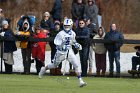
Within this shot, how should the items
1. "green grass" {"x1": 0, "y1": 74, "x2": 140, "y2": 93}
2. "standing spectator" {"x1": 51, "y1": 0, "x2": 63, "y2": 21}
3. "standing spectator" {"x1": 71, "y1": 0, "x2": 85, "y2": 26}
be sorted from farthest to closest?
1. "standing spectator" {"x1": 51, "y1": 0, "x2": 63, "y2": 21}
2. "standing spectator" {"x1": 71, "y1": 0, "x2": 85, "y2": 26}
3. "green grass" {"x1": 0, "y1": 74, "x2": 140, "y2": 93}

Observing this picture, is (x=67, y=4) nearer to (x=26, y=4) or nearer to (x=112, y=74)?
(x=26, y=4)

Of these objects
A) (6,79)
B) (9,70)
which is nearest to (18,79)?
(6,79)

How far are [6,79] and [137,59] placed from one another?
4.91 metres

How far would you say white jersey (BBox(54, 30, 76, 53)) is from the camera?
2098 cm

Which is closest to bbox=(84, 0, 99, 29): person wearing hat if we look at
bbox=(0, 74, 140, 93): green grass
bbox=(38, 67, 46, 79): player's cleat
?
bbox=(0, 74, 140, 93): green grass

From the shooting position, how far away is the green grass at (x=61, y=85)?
18891 millimetres

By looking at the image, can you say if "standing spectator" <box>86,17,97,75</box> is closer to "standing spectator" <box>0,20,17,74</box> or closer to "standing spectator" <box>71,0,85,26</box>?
"standing spectator" <box>71,0,85,26</box>

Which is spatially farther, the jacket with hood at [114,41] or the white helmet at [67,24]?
the jacket with hood at [114,41]

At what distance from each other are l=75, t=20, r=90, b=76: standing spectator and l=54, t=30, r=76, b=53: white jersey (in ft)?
8.73

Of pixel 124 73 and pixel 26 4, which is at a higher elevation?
pixel 26 4

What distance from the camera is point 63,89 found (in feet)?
62.9

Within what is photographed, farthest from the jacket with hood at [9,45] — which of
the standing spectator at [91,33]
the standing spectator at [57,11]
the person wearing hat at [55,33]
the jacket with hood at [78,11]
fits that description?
the standing spectator at [91,33]

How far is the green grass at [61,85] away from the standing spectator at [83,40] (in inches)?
34.0

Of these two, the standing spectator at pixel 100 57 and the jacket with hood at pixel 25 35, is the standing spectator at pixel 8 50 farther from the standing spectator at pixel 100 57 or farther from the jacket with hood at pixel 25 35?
the standing spectator at pixel 100 57
